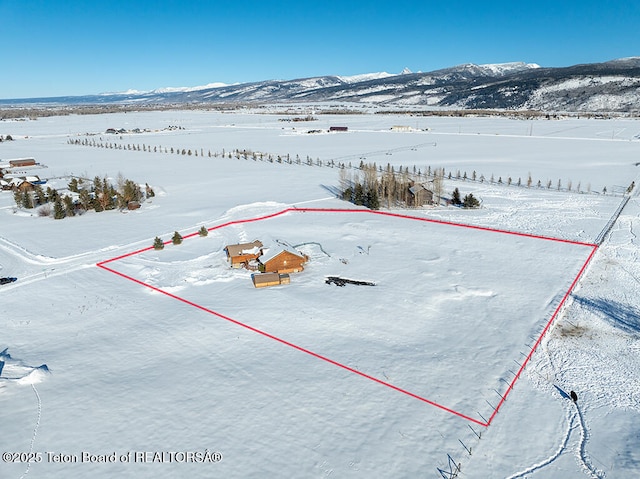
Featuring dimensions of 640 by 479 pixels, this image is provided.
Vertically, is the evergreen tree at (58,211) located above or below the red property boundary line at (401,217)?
above

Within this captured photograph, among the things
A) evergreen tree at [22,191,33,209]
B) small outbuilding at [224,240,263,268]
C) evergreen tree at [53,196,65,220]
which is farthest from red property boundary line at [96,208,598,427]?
evergreen tree at [22,191,33,209]

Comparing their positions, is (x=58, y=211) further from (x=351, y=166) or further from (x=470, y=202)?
(x=470, y=202)

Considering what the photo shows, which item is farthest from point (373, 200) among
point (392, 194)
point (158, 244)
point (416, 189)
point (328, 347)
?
point (328, 347)

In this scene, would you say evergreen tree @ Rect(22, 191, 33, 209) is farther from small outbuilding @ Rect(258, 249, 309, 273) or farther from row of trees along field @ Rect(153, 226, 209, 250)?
small outbuilding @ Rect(258, 249, 309, 273)

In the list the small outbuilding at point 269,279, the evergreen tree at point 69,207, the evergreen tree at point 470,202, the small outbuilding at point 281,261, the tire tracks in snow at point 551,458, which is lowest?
the tire tracks in snow at point 551,458

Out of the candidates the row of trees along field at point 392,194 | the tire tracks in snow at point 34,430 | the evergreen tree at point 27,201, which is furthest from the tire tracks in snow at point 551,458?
the evergreen tree at point 27,201

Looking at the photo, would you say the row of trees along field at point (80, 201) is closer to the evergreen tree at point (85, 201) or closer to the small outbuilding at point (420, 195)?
the evergreen tree at point (85, 201)

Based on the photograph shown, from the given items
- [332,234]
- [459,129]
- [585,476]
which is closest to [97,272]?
[332,234]

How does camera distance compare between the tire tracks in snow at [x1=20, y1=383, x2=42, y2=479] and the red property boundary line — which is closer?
the tire tracks in snow at [x1=20, y1=383, x2=42, y2=479]

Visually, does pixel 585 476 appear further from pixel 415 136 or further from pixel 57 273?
pixel 415 136
